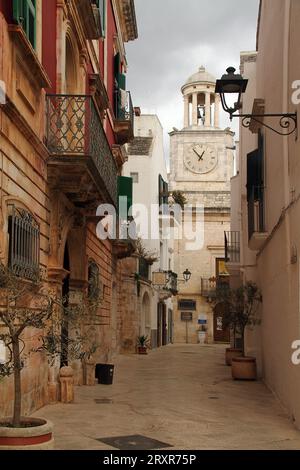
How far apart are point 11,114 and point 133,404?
19.5 ft

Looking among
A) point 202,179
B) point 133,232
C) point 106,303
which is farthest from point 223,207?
point 106,303

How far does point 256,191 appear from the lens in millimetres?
16094

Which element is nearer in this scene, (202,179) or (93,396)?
(93,396)

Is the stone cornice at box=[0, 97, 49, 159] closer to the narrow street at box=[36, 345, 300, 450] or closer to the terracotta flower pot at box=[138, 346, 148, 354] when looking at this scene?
the narrow street at box=[36, 345, 300, 450]

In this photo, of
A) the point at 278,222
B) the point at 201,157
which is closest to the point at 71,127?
the point at 278,222

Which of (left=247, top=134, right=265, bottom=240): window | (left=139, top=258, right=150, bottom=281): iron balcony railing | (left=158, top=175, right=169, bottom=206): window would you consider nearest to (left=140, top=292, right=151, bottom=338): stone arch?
(left=139, top=258, right=150, bottom=281): iron balcony railing

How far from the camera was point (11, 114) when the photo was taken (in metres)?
9.05

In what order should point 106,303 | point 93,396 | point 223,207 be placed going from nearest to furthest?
point 93,396 → point 106,303 → point 223,207

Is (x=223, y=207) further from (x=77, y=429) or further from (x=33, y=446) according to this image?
(x=33, y=446)

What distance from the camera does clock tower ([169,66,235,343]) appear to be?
1784 inches

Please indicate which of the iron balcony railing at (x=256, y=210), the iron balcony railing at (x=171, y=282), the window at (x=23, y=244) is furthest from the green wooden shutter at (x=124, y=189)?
the iron balcony railing at (x=171, y=282)

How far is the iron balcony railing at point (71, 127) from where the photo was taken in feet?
38.3

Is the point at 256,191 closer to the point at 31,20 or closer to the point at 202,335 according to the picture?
the point at 31,20

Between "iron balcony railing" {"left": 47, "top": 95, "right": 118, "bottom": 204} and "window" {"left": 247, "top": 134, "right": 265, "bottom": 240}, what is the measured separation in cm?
403
